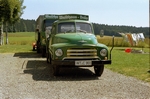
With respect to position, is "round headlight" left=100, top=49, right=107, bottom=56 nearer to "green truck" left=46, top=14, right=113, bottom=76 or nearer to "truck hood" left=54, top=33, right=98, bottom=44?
"green truck" left=46, top=14, right=113, bottom=76

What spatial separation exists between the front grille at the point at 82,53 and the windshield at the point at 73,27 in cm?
155

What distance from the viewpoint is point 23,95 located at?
22.4 feet

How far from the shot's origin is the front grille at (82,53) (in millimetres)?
9562

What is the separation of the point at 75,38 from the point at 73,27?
1230 mm

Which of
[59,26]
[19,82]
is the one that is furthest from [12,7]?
[19,82]

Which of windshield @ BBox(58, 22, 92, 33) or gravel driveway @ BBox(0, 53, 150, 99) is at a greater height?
windshield @ BBox(58, 22, 92, 33)

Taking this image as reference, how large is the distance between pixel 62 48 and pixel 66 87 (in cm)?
196

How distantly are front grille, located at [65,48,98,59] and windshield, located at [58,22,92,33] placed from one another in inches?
60.8

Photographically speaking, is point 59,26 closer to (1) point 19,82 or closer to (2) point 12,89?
(1) point 19,82

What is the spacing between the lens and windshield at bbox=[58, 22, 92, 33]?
36.1 ft

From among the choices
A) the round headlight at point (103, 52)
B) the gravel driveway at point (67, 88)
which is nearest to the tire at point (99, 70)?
the round headlight at point (103, 52)

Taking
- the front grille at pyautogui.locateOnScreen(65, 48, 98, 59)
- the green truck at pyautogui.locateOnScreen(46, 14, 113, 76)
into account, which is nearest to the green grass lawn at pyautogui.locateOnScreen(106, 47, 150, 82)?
the green truck at pyautogui.locateOnScreen(46, 14, 113, 76)

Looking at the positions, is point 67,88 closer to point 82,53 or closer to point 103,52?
point 82,53

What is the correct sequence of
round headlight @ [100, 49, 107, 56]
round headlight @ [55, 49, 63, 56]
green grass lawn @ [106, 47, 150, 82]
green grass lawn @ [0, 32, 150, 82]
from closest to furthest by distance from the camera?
round headlight @ [55, 49, 63, 56] → round headlight @ [100, 49, 107, 56] → green grass lawn @ [106, 47, 150, 82] → green grass lawn @ [0, 32, 150, 82]
